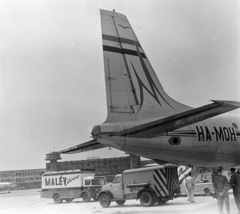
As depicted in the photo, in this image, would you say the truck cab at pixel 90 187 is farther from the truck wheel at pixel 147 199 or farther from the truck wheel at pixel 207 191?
the truck wheel at pixel 207 191

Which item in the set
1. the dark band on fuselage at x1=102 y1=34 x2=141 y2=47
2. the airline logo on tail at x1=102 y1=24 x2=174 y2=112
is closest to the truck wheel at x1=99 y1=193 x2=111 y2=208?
the airline logo on tail at x1=102 y1=24 x2=174 y2=112

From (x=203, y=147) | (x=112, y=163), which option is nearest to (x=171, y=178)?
(x=203, y=147)

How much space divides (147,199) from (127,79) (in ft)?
21.2

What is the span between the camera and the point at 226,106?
29.3 ft

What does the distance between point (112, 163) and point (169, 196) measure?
79.9 metres

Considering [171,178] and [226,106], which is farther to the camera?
[171,178]

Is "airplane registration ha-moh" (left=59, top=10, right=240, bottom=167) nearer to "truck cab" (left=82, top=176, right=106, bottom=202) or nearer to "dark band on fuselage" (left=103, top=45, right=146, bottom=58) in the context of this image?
"dark band on fuselage" (left=103, top=45, right=146, bottom=58)

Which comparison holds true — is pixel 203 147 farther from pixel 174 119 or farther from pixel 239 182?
pixel 174 119

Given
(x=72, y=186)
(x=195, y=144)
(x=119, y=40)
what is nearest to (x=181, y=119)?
(x=195, y=144)

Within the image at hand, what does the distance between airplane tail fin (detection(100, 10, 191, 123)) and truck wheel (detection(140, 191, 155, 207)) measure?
456cm

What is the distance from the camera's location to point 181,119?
10.1 m

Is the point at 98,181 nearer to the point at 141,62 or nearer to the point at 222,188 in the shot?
the point at 141,62

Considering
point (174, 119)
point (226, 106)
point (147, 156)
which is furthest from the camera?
point (147, 156)

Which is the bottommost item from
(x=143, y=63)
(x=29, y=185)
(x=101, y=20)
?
(x=29, y=185)
